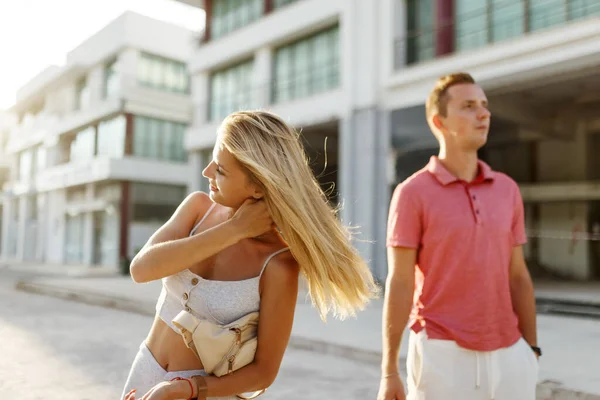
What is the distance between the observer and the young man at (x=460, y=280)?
6.81ft

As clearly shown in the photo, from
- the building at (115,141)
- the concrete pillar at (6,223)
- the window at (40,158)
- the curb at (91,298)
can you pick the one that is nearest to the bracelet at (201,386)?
the curb at (91,298)

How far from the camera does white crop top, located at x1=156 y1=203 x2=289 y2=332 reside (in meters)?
1.57

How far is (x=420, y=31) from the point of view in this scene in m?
13.7

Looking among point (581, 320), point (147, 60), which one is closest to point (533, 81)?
point (581, 320)

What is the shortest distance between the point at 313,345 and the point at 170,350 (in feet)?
18.9

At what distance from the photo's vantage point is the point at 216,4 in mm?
20359

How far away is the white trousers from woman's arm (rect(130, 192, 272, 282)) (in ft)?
3.05

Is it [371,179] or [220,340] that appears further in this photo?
[371,179]

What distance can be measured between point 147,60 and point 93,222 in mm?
9419

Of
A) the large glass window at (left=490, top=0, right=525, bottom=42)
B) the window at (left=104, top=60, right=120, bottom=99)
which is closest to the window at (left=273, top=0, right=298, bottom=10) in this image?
the large glass window at (left=490, top=0, right=525, bottom=42)

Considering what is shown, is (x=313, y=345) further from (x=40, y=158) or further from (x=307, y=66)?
(x=40, y=158)

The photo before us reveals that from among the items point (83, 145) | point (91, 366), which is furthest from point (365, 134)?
point (83, 145)

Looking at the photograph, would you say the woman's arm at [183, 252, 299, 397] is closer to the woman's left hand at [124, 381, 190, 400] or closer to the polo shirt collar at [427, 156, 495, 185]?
the woman's left hand at [124, 381, 190, 400]

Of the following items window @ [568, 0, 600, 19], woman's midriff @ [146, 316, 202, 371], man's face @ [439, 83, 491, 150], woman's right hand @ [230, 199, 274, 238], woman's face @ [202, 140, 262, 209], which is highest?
window @ [568, 0, 600, 19]
